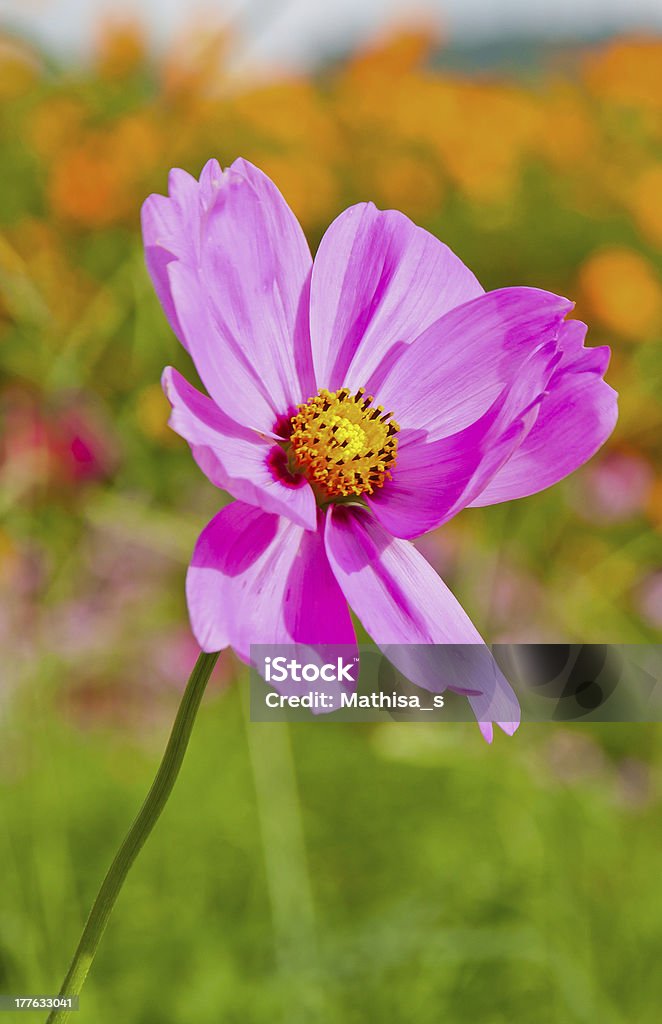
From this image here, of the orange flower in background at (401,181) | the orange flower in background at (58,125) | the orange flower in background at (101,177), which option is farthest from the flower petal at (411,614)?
the orange flower in background at (401,181)

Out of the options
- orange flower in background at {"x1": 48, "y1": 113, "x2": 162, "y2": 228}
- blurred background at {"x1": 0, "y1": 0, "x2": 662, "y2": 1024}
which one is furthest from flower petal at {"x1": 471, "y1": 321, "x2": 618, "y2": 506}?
orange flower in background at {"x1": 48, "y1": 113, "x2": 162, "y2": 228}

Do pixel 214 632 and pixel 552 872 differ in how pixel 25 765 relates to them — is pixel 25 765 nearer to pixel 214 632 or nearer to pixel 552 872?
pixel 552 872

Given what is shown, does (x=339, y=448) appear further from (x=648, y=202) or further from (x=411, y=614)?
(x=648, y=202)

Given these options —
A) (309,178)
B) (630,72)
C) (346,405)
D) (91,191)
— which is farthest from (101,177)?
(630,72)

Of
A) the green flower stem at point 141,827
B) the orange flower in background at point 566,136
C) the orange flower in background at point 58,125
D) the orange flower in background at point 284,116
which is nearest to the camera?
the green flower stem at point 141,827

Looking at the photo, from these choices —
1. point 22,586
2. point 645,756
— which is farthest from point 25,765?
point 645,756

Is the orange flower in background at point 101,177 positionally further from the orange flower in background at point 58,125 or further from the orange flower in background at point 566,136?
the orange flower in background at point 566,136
